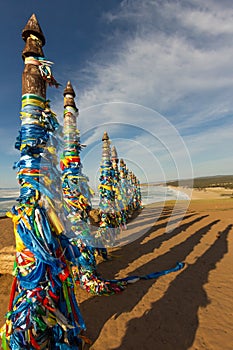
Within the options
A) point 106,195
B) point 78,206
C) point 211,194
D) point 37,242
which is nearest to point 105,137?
point 106,195

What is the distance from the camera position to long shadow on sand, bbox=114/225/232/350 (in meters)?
4.25

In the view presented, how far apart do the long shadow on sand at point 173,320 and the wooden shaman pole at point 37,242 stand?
166cm

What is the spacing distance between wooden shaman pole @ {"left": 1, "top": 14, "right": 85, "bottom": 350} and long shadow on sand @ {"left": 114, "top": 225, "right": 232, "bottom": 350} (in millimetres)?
1658

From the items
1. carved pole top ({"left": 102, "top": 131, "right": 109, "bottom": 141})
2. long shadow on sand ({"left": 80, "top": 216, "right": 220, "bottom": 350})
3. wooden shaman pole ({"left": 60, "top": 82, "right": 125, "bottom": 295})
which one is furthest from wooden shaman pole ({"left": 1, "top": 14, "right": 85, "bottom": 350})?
carved pole top ({"left": 102, "top": 131, "right": 109, "bottom": 141})

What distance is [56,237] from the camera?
10.5 ft

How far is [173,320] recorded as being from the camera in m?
4.95

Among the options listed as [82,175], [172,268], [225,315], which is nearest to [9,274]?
[82,175]

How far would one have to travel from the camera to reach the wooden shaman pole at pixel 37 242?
2840mm

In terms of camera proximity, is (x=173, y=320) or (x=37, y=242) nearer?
(x=37, y=242)

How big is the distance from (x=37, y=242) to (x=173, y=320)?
4.21 meters

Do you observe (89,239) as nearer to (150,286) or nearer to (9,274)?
(150,286)

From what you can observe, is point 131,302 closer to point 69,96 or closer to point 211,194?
point 69,96

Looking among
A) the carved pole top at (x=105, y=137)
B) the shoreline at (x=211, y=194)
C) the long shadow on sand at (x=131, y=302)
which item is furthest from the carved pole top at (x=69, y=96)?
the shoreline at (x=211, y=194)

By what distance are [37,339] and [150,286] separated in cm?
466
